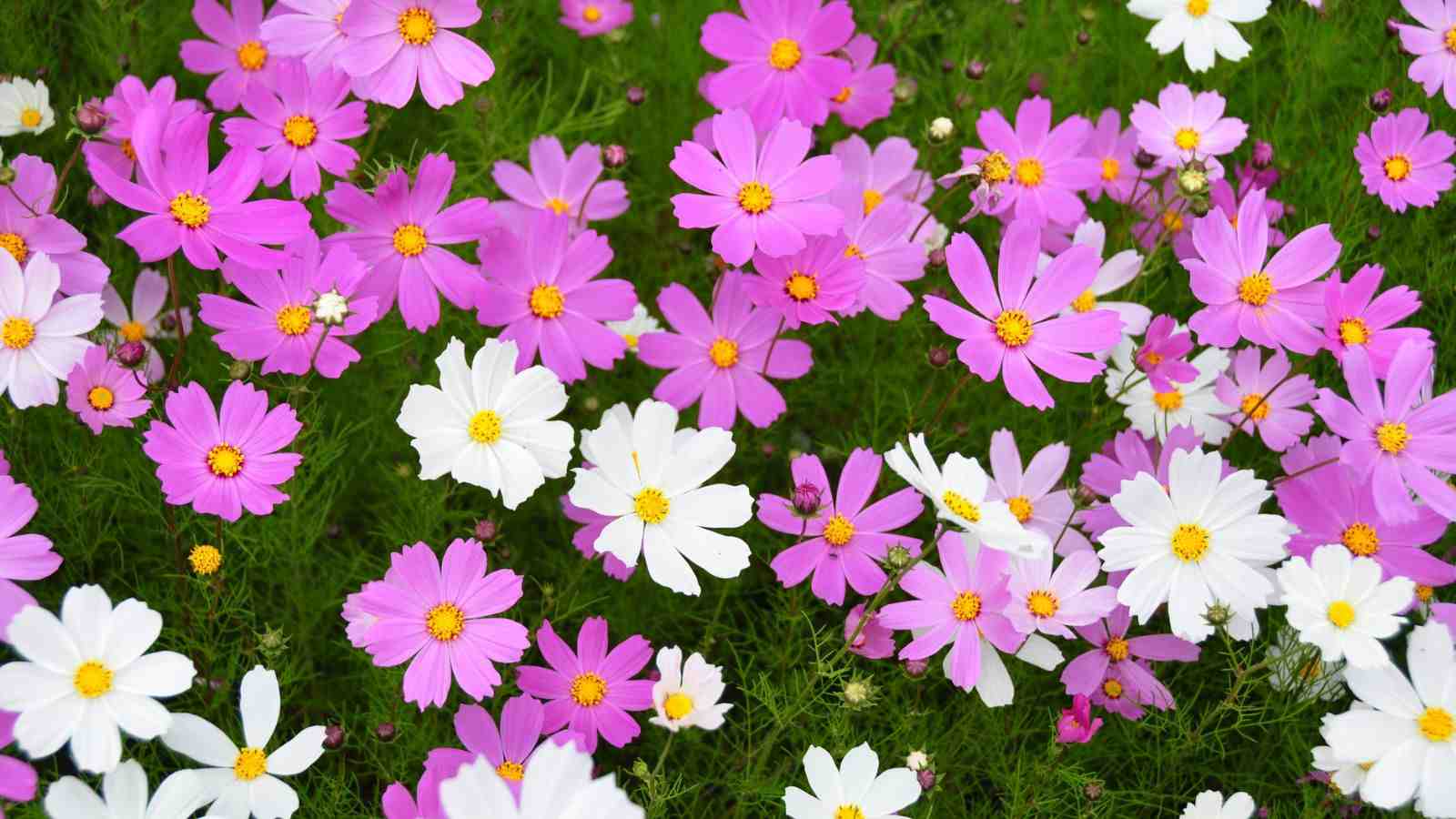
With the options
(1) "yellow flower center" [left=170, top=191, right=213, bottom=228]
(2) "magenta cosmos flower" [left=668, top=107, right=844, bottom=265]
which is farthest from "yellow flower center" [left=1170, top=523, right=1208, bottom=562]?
(1) "yellow flower center" [left=170, top=191, right=213, bottom=228]

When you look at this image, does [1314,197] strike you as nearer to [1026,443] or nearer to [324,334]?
[1026,443]

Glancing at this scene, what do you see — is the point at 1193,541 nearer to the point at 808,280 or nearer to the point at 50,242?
the point at 808,280

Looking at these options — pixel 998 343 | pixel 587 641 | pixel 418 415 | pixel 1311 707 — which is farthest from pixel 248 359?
pixel 1311 707

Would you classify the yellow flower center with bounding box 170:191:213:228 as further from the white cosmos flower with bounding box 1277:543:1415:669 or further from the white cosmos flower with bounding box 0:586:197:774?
the white cosmos flower with bounding box 1277:543:1415:669

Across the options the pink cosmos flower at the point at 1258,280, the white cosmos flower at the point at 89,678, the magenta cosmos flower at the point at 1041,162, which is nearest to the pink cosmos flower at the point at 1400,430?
the pink cosmos flower at the point at 1258,280

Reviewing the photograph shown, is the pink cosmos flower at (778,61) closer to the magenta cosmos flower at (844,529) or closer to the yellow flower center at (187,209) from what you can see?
the magenta cosmos flower at (844,529)
